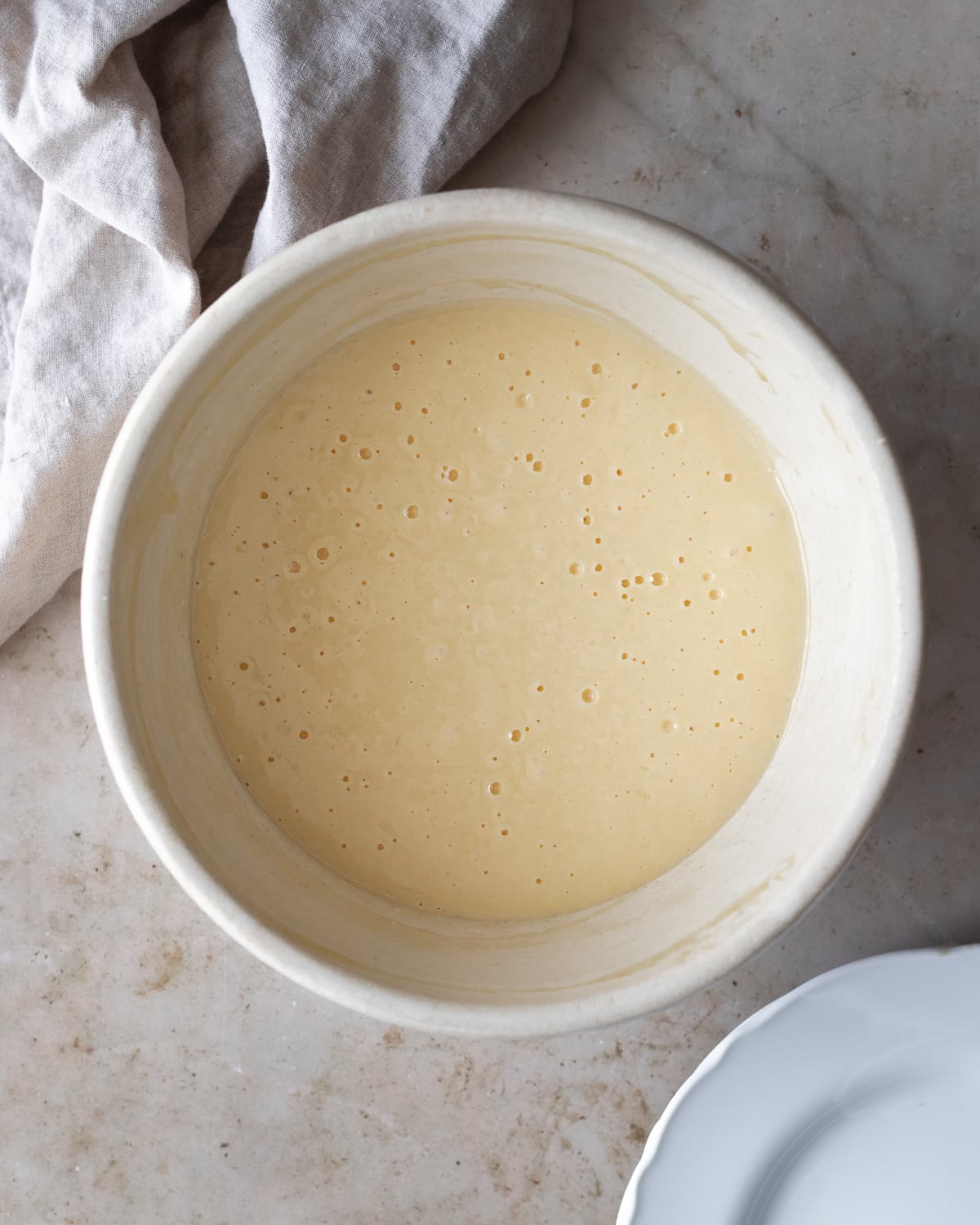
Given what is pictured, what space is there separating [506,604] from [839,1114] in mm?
550

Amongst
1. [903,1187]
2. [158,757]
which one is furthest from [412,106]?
[903,1187]

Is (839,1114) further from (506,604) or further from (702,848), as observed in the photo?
(506,604)

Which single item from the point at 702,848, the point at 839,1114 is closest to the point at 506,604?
the point at 702,848

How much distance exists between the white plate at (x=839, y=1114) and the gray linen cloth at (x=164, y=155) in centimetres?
72

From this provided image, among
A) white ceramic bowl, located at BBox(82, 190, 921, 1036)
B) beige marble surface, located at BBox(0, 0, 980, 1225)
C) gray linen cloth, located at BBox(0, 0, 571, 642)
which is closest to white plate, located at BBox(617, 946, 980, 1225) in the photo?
beige marble surface, located at BBox(0, 0, 980, 1225)

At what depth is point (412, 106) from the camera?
36.0 inches

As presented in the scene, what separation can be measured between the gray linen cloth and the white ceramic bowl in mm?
137

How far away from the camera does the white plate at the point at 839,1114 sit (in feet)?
3.06

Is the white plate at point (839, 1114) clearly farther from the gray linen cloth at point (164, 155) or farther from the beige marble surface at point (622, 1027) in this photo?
the gray linen cloth at point (164, 155)

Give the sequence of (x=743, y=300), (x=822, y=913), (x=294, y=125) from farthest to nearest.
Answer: (x=822, y=913) → (x=294, y=125) → (x=743, y=300)

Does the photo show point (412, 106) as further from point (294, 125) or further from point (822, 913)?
point (822, 913)

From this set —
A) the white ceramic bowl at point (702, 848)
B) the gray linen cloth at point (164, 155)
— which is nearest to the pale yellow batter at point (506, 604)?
the white ceramic bowl at point (702, 848)

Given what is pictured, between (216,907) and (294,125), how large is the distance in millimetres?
599

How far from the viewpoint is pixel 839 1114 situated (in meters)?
0.99
